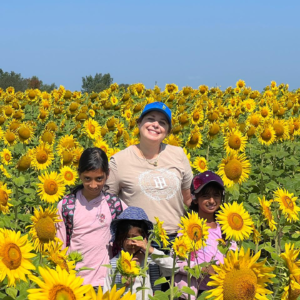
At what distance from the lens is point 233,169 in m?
3.59

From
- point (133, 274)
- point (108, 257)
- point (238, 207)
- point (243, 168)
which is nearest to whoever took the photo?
point (133, 274)

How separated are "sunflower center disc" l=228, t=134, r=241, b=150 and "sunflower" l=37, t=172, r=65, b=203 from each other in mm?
1986

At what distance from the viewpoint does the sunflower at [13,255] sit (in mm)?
1790

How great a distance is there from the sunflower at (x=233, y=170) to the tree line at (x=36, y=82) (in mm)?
25705

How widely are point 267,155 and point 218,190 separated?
262cm

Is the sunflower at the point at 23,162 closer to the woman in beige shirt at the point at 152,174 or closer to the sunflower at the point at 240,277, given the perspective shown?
the woman in beige shirt at the point at 152,174

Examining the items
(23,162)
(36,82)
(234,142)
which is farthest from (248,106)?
(36,82)

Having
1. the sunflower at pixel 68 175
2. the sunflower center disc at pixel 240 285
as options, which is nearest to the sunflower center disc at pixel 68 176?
the sunflower at pixel 68 175

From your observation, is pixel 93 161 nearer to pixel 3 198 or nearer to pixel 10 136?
pixel 3 198

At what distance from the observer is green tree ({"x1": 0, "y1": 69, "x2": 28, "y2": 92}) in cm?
3294

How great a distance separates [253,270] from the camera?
1574 mm

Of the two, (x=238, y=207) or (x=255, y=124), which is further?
(x=255, y=124)

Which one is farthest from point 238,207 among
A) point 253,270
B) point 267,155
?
point 267,155

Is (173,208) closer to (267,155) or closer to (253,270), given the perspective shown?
(253,270)
